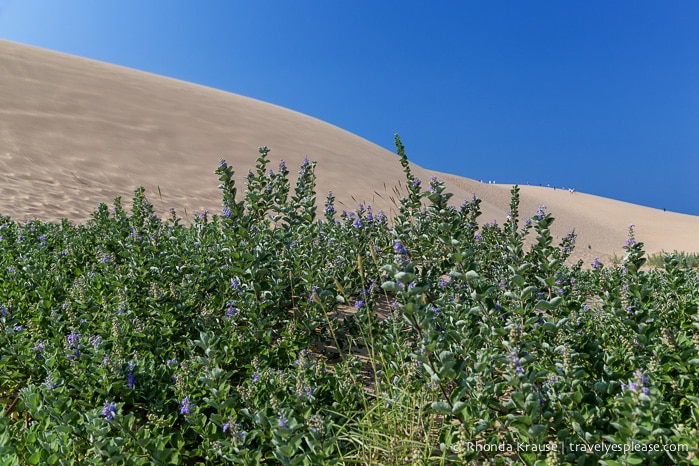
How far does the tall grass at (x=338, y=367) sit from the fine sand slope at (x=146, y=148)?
9.63ft

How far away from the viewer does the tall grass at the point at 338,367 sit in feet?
6.93

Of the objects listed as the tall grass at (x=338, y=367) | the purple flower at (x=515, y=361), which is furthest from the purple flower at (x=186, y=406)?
the purple flower at (x=515, y=361)

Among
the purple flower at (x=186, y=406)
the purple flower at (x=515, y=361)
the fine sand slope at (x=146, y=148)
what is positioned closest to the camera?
the purple flower at (x=515, y=361)

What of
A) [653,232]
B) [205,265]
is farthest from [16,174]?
[653,232]

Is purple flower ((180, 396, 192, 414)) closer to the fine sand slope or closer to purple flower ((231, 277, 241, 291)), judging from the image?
purple flower ((231, 277, 241, 291))

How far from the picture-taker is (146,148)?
1786cm

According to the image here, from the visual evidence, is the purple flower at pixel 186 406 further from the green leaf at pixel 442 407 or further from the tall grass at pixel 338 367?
the green leaf at pixel 442 407

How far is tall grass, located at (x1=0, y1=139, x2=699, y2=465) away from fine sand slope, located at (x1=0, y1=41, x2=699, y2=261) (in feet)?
9.63

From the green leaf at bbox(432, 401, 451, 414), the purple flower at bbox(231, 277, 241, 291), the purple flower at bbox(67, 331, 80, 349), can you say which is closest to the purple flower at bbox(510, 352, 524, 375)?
the green leaf at bbox(432, 401, 451, 414)

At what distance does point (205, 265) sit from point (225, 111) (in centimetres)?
2414

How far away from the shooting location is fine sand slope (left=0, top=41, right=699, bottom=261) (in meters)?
13.0

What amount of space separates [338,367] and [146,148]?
1717cm

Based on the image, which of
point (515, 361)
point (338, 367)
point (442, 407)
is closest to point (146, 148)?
point (338, 367)

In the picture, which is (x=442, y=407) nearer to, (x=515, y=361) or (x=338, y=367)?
(x=515, y=361)
